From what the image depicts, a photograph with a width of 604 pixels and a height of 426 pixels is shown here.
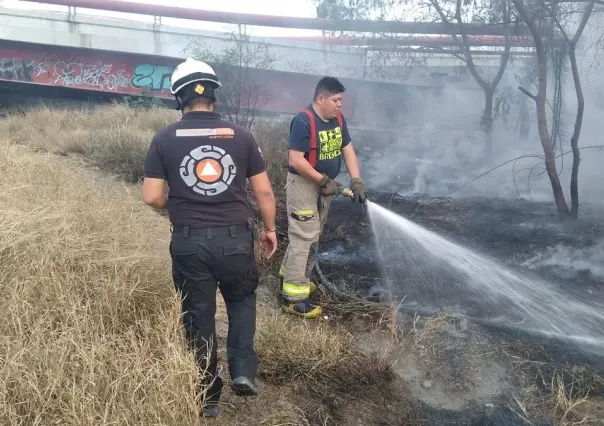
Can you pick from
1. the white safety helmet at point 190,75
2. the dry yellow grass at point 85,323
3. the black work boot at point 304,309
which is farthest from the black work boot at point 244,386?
the white safety helmet at point 190,75

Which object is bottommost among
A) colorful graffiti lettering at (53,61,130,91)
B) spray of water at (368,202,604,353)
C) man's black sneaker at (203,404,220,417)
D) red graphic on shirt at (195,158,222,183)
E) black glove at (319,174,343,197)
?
spray of water at (368,202,604,353)

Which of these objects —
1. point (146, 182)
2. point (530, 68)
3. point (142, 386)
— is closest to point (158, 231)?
point (146, 182)

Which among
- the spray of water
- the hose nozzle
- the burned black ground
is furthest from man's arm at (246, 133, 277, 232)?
the spray of water

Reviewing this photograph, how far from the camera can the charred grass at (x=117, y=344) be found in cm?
218

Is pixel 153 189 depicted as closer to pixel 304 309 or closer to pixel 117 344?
pixel 117 344

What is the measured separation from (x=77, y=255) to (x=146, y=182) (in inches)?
42.8

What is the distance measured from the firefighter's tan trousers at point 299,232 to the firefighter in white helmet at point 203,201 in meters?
1.38

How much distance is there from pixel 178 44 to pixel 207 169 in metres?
17.3

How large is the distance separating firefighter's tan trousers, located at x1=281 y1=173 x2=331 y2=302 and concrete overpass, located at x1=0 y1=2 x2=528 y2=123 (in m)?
14.0

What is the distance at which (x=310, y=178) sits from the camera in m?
3.88

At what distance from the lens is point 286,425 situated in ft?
8.04

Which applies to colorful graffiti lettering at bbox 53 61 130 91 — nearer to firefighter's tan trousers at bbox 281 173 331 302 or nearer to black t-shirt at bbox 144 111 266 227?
firefighter's tan trousers at bbox 281 173 331 302

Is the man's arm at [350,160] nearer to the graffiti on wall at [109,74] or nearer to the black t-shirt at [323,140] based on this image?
the black t-shirt at [323,140]

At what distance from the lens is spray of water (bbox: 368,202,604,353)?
3828 mm
